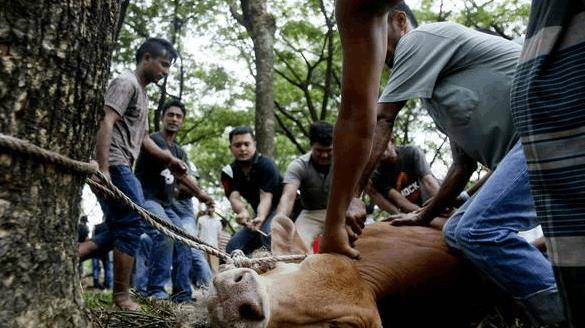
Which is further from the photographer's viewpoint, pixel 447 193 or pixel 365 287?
pixel 447 193

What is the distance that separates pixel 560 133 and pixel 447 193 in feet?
6.51

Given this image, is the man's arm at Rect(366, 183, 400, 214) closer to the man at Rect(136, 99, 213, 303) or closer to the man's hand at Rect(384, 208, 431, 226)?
the man at Rect(136, 99, 213, 303)

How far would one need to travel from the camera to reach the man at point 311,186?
6.84 meters

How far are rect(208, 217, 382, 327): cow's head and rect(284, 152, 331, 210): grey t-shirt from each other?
4.15 m

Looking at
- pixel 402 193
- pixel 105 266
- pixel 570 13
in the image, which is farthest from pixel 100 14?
pixel 105 266

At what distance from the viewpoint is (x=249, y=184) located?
7.45m

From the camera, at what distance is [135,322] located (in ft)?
9.32

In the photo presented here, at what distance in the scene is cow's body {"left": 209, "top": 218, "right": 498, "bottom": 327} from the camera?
6.98ft

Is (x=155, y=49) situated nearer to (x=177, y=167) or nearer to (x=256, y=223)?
(x=177, y=167)

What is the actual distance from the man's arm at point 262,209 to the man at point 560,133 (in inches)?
202

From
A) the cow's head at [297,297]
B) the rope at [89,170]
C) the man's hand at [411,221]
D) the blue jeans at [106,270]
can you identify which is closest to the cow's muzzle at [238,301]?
the cow's head at [297,297]

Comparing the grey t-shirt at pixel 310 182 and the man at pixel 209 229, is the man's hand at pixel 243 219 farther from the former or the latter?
the man at pixel 209 229

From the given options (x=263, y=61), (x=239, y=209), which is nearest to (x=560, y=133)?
(x=239, y=209)

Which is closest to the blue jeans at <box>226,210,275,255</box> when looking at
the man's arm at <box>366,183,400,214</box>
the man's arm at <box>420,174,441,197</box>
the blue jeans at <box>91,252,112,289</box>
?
the man's arm at <box>366,183,400,214</box>
